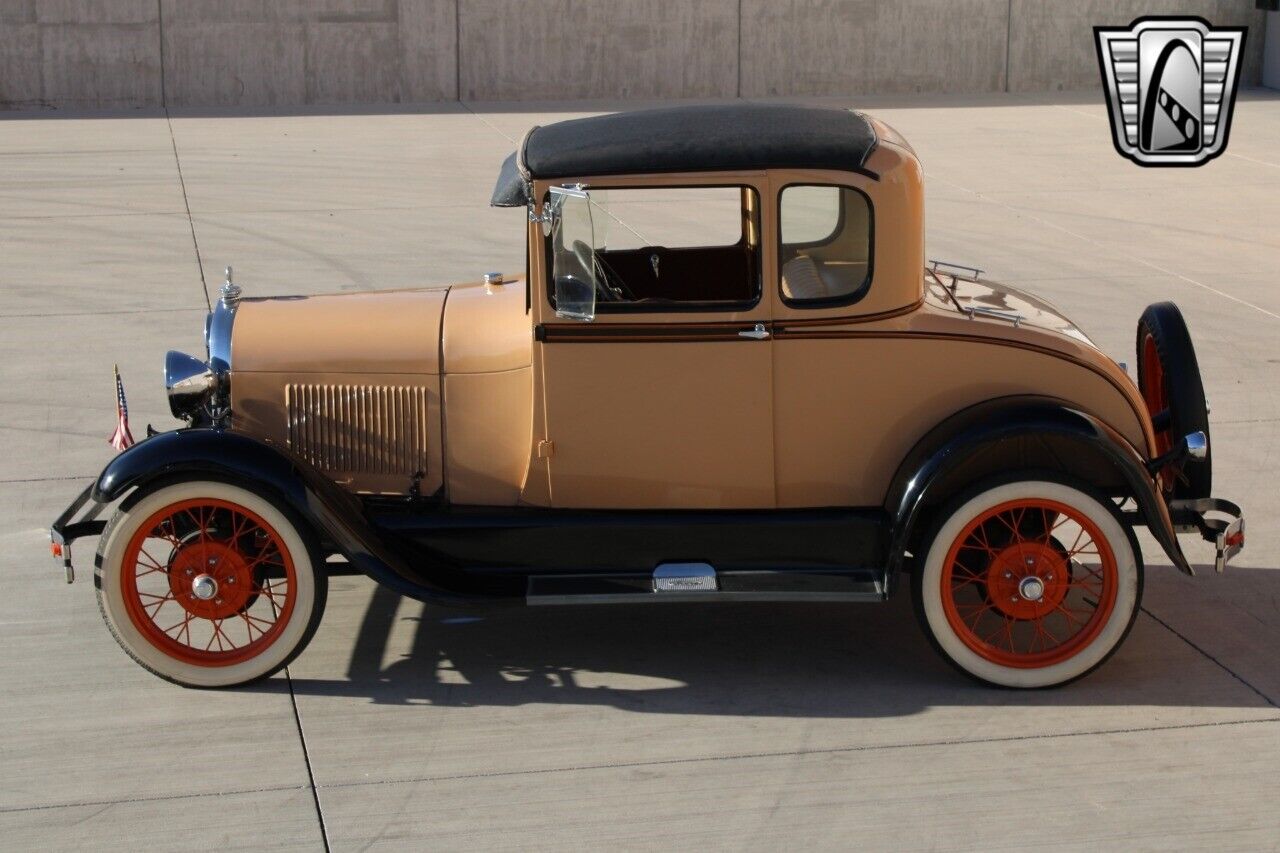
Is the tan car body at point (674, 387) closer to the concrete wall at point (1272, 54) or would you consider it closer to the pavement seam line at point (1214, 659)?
the pavement seam line at point (1214, 659)

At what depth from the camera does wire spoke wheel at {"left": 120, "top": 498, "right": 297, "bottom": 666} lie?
5.02 meters

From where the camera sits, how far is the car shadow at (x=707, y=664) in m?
5.07

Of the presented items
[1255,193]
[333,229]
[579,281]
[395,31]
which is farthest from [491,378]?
[395,31]

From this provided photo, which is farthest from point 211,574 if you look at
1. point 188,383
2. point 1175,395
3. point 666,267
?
point 1175,395

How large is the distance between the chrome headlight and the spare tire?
10.6ft

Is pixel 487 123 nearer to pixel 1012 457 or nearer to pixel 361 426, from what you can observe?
pixel 361 426

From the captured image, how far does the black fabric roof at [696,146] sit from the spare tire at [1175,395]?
136 centimetres

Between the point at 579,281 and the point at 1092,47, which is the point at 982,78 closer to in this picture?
the point at 1092,47

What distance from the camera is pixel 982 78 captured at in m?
21.0

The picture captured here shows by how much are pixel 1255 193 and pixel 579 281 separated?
10.3m

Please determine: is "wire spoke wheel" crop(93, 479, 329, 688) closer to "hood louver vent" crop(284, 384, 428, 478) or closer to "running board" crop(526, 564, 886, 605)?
"hood louver vent" crop(284, 384, 428, 478)

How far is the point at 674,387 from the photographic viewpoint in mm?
5047

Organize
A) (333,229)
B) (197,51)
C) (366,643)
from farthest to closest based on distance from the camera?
(197,51)
(333,229)
(366,643)

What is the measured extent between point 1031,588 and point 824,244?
128 centimetres
